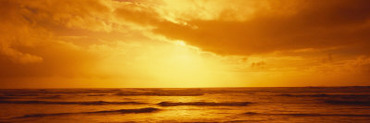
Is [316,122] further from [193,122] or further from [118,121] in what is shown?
[118,121]

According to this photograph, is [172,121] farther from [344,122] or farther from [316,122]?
[344,122]

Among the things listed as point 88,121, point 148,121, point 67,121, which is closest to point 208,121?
point 148,121

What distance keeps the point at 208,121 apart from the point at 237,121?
2.01 m

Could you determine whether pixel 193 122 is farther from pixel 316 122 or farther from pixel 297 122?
pixel 316 122

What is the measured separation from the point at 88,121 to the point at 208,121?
8311mm

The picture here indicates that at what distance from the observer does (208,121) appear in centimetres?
1616

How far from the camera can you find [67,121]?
16.5m

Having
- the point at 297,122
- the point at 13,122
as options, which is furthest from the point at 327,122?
the point at 13,122

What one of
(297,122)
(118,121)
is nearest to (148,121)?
(118,121)

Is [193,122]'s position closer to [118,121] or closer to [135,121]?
[135,121]

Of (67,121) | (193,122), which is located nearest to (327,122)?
(193,122)

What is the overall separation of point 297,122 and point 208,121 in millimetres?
5906

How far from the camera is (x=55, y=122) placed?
16.0 metres

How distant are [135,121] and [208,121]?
5.11 metres
